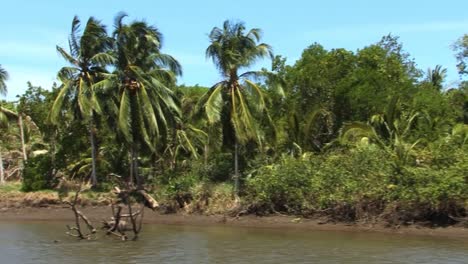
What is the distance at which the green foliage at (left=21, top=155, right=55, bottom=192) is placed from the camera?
38812 mm

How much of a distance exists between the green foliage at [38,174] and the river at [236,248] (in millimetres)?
10086

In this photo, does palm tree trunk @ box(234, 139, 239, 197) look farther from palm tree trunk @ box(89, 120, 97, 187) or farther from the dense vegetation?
palm tree trunk @ box(89, 120, 97, 187)

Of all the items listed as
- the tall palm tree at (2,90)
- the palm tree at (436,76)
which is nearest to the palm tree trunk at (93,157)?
the tall palm tree at (2,90)

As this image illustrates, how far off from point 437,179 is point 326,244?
604 centimetres

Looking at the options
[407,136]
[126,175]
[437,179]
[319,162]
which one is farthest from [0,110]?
[437,179]

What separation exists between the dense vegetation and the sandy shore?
674mm

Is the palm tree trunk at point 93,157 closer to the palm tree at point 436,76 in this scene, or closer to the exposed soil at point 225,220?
the exposed soil at point 225,220

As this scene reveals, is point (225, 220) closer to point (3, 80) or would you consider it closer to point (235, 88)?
point (235, 88)

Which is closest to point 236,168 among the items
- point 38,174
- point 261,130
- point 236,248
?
point 261,130

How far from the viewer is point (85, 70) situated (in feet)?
126

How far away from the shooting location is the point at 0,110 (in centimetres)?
4369

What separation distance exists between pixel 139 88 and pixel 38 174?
29.5 feet

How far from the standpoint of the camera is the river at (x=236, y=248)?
67.1 feet

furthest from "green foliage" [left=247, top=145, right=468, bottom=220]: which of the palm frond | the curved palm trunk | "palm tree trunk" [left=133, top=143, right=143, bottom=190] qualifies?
the curved palm trunk
